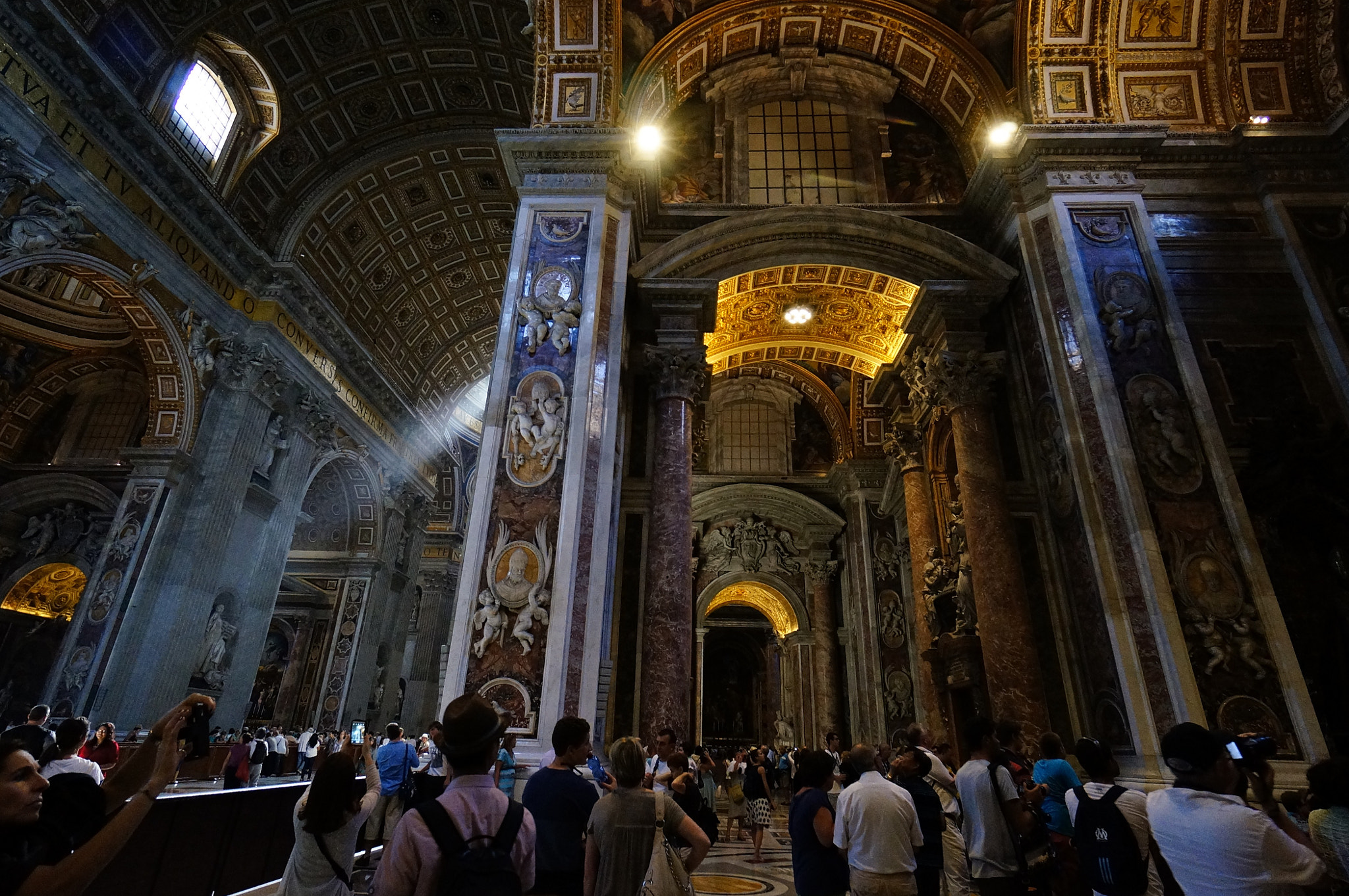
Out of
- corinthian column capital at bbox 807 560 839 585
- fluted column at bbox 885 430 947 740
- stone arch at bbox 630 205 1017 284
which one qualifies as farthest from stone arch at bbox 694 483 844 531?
stone arch at bbox 630 205 1017 284

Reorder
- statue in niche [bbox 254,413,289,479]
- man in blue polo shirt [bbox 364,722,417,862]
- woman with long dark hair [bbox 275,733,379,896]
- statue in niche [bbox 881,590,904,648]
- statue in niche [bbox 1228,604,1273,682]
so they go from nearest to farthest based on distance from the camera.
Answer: woman with long dark hair [bbox 275,733,379,896]
man in blue polo shirt [bbox 364,722,417,862]
statue in niche [bbox 1228,604,1273,682]
statue in niche [bbox 881,590,904,648]
statue in niche [bbox 254,413,289,479]

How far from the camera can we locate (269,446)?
50.3 ft

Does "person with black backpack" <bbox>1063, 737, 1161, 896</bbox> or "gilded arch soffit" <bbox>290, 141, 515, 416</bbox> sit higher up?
"gilded arch soffit" <bbox>290, 141, 515, 416</bbox>

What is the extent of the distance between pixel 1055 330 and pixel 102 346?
2005cm

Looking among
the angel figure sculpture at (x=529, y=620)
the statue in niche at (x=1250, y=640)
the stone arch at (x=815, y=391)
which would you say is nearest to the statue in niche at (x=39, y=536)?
the angel figure sculpture at (x=529, y=620)

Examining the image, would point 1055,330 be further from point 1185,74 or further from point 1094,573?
point 1185,74

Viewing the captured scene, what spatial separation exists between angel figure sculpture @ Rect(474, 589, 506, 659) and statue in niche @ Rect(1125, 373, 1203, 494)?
25.1ft

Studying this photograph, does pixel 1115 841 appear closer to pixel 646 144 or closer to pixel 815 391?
pixel 646 144

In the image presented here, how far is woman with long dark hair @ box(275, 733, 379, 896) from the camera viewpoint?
2.38 metres

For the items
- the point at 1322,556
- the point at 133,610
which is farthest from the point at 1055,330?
the point at 133,610

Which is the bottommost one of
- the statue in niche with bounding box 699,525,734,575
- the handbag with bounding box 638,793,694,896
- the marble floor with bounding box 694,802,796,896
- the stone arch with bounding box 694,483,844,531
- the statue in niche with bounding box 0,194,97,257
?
the marble floor with bounding box 694,802,796,896

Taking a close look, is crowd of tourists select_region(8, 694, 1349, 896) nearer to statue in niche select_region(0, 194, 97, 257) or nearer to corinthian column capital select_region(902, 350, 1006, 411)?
corinthian column capital select_region(902, 350, 1006, 411)

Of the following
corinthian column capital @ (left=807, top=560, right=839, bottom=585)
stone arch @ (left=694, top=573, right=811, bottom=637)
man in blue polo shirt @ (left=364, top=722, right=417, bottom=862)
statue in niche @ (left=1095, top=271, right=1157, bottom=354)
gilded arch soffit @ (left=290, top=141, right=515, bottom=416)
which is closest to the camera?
man in blue polo shirt @ (left=364, top=722, right=417, bottom=862)

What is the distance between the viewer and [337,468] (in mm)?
19484
